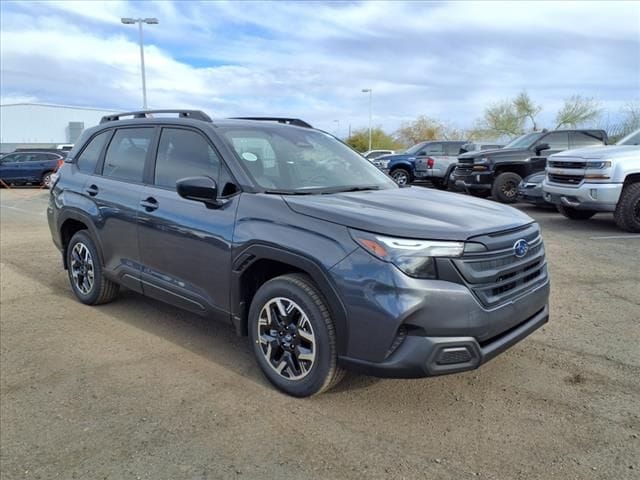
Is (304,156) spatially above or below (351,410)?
above

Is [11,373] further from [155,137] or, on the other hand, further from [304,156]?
[304,156]

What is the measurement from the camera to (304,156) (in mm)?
4047

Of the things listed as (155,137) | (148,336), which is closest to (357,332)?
(148,336)

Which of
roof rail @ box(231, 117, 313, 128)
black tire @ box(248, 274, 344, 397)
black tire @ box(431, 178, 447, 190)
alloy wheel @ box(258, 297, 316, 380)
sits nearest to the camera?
black tire @ box(248, 274, 344, 397)

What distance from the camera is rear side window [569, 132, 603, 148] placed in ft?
43.3

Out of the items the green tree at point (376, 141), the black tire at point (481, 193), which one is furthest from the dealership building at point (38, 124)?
the black tire at point (481, 193)

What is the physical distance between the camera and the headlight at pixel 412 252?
2.77 meters

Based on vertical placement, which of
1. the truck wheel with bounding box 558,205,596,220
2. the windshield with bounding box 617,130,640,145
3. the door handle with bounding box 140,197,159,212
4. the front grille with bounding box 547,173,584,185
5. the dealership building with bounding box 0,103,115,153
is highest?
the dealership building with bounding box 0,103,115,153

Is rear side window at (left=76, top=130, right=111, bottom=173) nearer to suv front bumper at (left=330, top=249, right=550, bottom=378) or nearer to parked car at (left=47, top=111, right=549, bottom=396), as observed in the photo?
parked car at (left=47, top=111, right=549, bottom=396)

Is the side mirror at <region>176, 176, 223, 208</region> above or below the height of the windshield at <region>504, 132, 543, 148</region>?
below

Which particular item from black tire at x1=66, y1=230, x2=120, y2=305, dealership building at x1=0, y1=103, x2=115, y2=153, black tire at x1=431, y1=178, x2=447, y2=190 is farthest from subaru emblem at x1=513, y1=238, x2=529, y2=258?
dealership building at x1=0, y1=103, x2=115, y2=153

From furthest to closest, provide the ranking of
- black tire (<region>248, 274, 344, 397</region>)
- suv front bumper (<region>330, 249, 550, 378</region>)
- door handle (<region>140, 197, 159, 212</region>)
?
1. door handle (<region>140, 197, 159, 212</region>)
2. black tire (<region>248, 274, 344, 397</region>)
3. suv front bumper (<region>330, 249, 550, 378</region>)

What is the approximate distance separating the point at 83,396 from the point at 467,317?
2467 mm

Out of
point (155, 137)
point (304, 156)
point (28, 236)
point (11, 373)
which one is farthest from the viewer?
point (28, 236)
